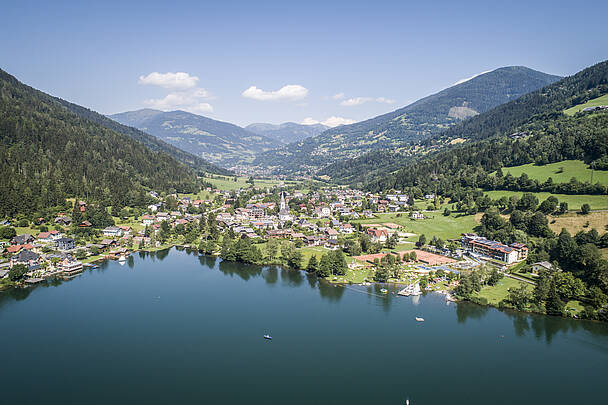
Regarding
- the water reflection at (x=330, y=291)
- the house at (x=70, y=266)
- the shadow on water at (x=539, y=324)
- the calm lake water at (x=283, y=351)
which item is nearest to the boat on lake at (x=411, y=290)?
the calm lake water at (x=283, y=351)

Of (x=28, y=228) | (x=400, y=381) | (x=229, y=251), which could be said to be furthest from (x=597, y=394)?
(x=28, y=228)

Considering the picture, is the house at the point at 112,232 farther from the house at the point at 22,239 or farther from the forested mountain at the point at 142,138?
the forested mountain at the point at 142,138

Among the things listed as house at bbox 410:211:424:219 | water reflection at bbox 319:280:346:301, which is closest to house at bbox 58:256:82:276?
water reflection at bbox 319:280:346:301

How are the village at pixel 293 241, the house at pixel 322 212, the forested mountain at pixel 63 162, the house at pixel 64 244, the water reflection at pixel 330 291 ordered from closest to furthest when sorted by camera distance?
1. the water reflection at pixel 330 291
2. the village at pixel 293 241
3. the house at pixel 64 244
4. the forested mountain at pixel 63 162
5. the house at pixel 322 212

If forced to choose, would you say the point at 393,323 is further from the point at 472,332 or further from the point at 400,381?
the point at 400,381

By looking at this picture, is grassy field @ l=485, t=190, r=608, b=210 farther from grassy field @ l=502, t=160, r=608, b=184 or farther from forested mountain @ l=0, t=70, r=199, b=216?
forested mountain @ l=0, t=70, r=199, b=216
